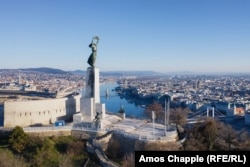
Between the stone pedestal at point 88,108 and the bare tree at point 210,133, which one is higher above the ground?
the stone pedestal at point 88,108

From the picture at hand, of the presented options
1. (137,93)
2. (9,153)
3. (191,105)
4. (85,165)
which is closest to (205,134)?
(85,165)

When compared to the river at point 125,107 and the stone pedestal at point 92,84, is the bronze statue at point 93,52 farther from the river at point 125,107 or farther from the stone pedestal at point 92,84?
the river at point 125,107

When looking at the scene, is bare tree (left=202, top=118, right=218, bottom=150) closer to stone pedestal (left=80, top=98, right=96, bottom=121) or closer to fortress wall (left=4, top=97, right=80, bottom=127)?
stone pedestal (left=80, top=98, right=96, bottom=121)

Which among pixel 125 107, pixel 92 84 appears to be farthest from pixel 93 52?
pixel 125 107

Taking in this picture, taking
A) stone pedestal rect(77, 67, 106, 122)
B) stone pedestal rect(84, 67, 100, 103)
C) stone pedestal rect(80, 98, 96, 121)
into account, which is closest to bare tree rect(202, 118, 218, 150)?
stone pedestal rect(77, 67, 106, 122)

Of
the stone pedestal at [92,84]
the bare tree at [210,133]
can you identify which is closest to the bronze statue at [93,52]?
the stone pedestal at [92,84]

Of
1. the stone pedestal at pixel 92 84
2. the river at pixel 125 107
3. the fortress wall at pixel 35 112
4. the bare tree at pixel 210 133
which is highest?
the stone pedestal at pixel 92 84

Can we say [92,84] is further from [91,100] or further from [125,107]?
[125,107]

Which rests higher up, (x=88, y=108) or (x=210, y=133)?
(x=88, y=108)
